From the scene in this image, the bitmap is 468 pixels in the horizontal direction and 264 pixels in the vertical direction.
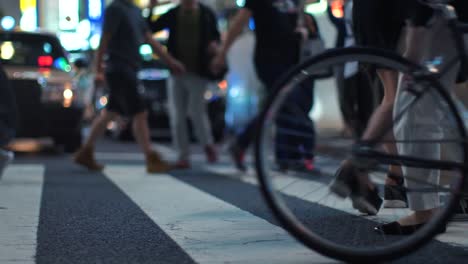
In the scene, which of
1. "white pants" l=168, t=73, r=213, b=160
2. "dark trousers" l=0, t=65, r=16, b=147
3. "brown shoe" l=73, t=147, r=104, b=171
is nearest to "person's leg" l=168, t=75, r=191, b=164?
"white pants" l=168, t=73, r=213, b=160

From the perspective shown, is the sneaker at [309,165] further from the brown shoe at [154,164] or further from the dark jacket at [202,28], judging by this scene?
the dark jacket at [202,28]

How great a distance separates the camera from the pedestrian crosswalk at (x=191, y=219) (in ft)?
15.5

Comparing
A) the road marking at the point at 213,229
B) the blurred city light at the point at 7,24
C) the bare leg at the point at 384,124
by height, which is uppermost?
the blurred city light at the point at 7,24

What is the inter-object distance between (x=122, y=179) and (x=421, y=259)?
16.2 ft

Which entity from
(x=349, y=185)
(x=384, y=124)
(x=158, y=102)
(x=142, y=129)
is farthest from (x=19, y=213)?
(x=158, y=102)

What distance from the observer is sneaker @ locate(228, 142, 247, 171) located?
7.67 meters

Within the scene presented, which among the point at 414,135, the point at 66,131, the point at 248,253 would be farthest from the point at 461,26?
the point at 66,131

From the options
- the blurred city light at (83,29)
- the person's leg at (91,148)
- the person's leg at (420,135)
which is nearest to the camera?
the person's leg at (420,135)

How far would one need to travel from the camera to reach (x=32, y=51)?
12.8 m

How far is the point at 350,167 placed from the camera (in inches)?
170

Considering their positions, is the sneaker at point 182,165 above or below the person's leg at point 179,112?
below

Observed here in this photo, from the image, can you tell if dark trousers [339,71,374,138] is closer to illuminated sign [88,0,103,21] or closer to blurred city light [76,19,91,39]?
illuminated sign [88,0,103,21]

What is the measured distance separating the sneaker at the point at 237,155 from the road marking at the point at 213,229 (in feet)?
1.16

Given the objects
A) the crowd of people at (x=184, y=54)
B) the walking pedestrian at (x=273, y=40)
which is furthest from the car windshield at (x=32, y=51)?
the walking pedestrian at (x=273, y=40)
